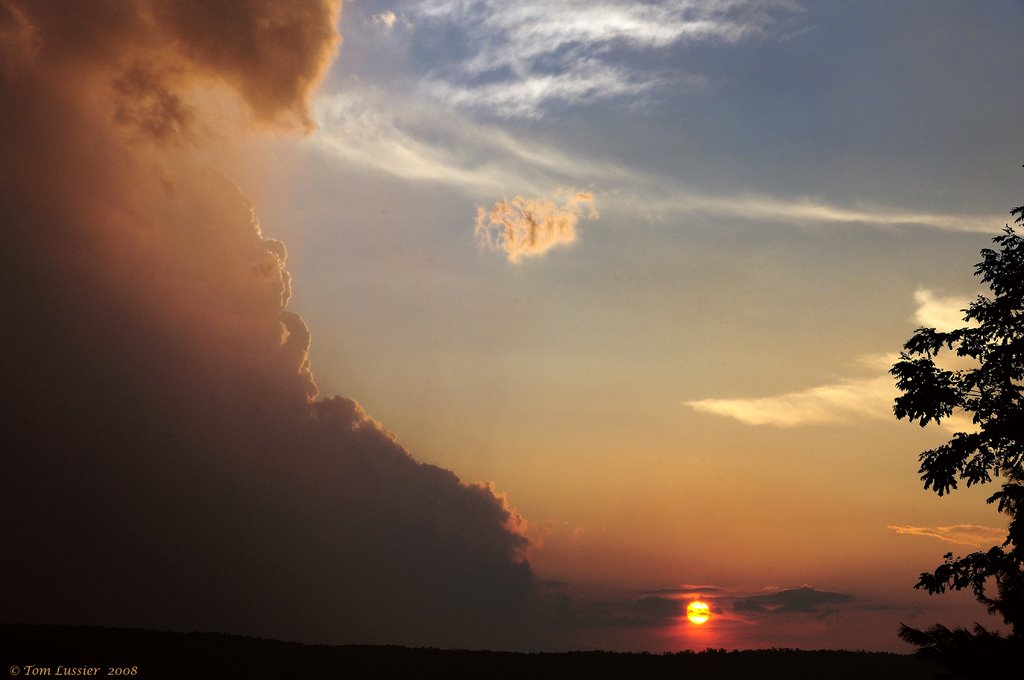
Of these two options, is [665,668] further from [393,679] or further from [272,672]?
[272,672]

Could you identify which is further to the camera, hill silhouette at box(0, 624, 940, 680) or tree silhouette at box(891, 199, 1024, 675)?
hill silhouette at box(0, 624, 940, 680)

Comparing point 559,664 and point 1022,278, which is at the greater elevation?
point 1022,278

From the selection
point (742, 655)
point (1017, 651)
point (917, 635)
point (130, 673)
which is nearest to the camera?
point (1017, 651)

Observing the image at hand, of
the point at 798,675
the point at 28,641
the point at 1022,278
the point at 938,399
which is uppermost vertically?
the point at 1022,278

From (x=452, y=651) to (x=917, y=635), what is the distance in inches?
1651

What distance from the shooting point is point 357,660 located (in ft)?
171

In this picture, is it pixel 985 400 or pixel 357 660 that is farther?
pixel 357 660

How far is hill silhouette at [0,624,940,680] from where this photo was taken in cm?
4819

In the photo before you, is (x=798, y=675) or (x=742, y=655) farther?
(x=742, y=655)

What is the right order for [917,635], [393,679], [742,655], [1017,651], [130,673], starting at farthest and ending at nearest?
[742,655], [393,679], [130,673], [917,635], [1017,651]

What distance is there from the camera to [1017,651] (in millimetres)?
16766

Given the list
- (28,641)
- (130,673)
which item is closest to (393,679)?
(130,673)

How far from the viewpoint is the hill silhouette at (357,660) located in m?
48.2

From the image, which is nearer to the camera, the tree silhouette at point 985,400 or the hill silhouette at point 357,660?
the tree silhouette at point 985,400
